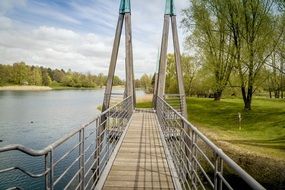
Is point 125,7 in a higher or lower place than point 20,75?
lower

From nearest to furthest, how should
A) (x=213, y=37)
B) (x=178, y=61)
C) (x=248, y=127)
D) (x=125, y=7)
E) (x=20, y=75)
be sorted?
(x=178, y=61), (x=125, y=7), (x=248, y=127), (x=213, y=37), (x=20, y=75)

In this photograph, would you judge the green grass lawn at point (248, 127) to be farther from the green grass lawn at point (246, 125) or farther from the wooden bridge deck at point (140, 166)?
the wooden bridge deck at point (140, 166)

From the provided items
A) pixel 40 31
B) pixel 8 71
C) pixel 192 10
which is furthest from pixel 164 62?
pixel 8 71

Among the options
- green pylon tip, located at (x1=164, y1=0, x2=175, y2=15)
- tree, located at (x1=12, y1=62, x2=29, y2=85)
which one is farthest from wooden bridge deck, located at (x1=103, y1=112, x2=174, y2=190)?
tree, located at (x1=12, y1=62, x2=29, y2=85)

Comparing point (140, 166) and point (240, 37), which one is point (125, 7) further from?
point (140, 166)

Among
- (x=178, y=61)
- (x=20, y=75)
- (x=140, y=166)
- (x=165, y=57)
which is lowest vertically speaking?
(x=140, y=166)

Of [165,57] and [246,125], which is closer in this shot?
[165,57]

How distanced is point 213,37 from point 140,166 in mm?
21605

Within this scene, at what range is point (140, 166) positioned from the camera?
22.7 ft

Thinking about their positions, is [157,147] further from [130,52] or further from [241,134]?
[241,134]

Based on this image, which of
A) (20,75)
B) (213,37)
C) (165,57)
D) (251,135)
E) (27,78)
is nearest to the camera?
(165,57)

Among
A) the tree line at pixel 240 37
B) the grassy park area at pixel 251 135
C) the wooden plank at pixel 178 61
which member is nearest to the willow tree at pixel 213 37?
the tree line at pixel 240 37

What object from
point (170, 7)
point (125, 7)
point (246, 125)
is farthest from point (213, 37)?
point (125, 7)

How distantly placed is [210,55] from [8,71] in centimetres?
9631
